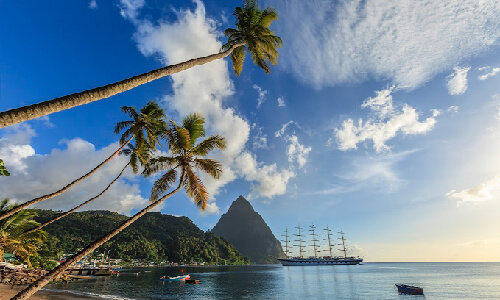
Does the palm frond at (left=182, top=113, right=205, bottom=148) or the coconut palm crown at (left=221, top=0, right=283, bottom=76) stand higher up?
the coconut palm crown at (left=221, top=0, right=283, bottom=76)

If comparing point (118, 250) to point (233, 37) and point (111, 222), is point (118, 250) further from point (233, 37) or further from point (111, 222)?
point (233, 37)

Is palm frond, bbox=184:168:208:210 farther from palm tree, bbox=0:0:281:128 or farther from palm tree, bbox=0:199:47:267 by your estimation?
palm tree, bbox=0:199:47:267

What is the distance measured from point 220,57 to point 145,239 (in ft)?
503

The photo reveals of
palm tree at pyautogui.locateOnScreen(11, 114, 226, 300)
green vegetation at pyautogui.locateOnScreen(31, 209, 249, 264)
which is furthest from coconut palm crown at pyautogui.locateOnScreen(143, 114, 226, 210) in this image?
green vegetation at pyautogui.locateOnScreen(31, 209, 249, 264)

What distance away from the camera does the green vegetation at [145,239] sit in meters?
110

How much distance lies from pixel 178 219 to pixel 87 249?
678 ft

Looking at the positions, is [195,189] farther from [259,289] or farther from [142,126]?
[259,289]

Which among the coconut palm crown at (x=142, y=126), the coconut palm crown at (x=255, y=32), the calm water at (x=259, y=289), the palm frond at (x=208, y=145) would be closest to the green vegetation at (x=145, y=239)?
the calm water at (x=259, y=289)

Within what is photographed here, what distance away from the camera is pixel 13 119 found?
11.7 feet

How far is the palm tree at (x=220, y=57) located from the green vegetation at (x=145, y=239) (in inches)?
4431

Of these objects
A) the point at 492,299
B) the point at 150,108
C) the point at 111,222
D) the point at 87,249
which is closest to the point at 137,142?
the point at 150,108

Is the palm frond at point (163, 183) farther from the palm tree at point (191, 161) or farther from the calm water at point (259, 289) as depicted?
the calm water at point (259, 289)

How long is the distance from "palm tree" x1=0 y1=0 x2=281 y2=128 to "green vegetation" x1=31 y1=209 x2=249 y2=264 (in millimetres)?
112537

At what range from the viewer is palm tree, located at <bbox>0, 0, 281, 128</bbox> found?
379cm
